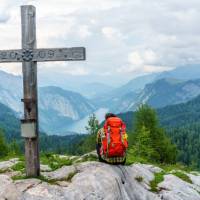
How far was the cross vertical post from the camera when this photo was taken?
17.3 metres

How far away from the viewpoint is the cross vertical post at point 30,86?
1728 centimetres

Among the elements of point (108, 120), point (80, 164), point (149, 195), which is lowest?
point (149, 195)

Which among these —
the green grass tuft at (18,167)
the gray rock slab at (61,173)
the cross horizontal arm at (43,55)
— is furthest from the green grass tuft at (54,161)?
the cross horizontal arm at (43,55)

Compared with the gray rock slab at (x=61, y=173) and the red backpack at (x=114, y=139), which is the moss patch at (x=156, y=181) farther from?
the gray rock slab at (x=61, y=173)

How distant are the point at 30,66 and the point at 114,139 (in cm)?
455

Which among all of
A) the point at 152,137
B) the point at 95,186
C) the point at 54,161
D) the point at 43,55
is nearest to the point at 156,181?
the point at 95,186

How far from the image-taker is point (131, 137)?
6212 centimetres

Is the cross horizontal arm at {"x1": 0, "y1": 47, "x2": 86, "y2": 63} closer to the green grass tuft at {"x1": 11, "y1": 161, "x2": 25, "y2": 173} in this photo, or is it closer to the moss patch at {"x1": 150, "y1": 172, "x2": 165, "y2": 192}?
the green grass tuft at {"x1": 11, "y1": 161, "x2": 25, "y2": 173}

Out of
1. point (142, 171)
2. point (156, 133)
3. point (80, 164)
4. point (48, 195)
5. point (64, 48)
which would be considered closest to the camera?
point (48, 195)

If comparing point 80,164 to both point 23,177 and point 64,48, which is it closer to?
point 23,177

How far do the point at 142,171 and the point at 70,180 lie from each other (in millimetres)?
4523

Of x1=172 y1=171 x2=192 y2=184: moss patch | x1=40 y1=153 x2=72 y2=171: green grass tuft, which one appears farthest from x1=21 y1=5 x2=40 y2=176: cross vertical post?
x1=172 y1=171 x2=192 y2=184: moss patch

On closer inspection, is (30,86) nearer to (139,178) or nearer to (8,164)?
(8,164)

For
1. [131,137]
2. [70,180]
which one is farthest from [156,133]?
[70,180]
